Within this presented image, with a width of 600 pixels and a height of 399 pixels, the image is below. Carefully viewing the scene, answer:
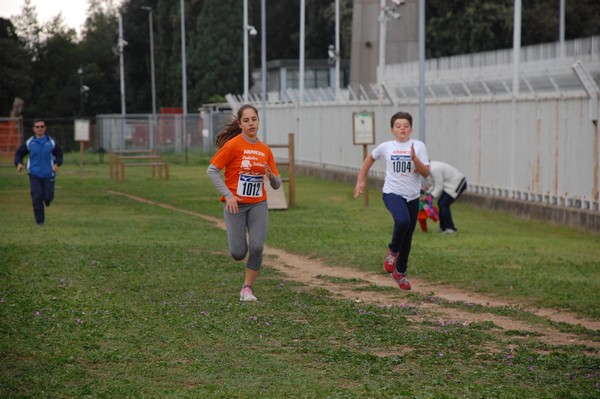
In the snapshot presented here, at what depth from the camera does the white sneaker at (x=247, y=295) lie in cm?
1198

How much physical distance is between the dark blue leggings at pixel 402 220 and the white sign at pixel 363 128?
15.0 m

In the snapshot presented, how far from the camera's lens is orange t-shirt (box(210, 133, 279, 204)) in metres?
11.8

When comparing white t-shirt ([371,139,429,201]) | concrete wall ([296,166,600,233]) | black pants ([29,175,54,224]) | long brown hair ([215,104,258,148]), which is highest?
long brown hair ([215,104,258,148])

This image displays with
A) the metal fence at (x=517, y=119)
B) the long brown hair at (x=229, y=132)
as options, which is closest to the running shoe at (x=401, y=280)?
the long brown hair at (x=229, y=132)

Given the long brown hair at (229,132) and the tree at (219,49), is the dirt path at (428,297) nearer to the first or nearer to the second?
the long brown hair at (229,132)

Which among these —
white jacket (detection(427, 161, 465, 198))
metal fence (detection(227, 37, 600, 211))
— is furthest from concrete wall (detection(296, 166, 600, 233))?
white jacket (detection(427, 161, 465, 198))

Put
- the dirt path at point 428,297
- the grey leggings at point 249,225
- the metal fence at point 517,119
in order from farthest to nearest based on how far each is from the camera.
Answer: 1. the metal fence at point 517,119
2. the grey leggings at point 249,225
3. the dirt path at point 428,297

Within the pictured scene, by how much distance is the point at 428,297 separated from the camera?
12.8 m

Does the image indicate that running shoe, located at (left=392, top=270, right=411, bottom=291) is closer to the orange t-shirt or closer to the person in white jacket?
the orange t-shirt

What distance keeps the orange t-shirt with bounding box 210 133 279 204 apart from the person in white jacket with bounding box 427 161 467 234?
8679mm

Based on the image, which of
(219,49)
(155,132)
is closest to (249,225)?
(155,132)

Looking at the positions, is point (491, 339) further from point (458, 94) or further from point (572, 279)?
point (458, 94)

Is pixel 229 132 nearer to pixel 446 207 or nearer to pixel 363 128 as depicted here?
pixel 446 207

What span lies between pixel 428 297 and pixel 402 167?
1.47 m
